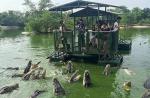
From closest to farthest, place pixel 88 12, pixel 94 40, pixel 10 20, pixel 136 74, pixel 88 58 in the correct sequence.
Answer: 1. pixel 136 74
2. pixel 94 40
3. pixel 88 58
4. pixel 88 12
5. pixel 10 20

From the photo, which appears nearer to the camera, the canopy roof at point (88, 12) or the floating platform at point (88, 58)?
the floating platform at point (88, 58)

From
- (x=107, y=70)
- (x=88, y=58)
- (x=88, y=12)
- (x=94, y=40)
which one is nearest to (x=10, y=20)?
(x=88, y=12)

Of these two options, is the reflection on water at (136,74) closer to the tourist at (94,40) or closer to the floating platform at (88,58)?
the floating platform at (88,58)

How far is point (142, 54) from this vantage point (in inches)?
1377

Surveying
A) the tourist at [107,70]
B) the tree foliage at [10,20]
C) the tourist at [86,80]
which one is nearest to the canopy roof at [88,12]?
the tourist at [107,70]

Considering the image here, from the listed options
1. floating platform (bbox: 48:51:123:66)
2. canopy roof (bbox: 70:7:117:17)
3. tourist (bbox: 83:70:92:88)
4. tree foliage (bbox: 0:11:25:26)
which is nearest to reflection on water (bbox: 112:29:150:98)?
floating platform (bbox: 48:51:123:66)

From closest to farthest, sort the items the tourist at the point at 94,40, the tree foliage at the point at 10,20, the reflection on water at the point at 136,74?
the reflection on water at the point at 136,74, the tourist at the point at 94,40, the tree foliage at the point at 10,20

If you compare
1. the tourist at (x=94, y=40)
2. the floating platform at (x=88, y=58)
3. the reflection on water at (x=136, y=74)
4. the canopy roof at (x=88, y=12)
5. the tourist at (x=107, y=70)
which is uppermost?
the canopy roof at (x=88, y=12)

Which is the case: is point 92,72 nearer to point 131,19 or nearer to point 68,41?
point 68,41

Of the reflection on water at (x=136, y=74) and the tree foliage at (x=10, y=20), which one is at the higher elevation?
the tree foliage at (x=10, y=20)

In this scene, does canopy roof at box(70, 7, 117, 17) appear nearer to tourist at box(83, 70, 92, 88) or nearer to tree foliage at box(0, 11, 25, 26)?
tourist at box(83, 70, 92, 88)

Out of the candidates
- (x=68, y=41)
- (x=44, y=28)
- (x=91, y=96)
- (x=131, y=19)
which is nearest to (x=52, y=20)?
(x=44, y=28)

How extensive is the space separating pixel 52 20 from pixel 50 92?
5752 cm

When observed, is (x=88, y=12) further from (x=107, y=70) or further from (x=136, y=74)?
(x=136, y=74)
